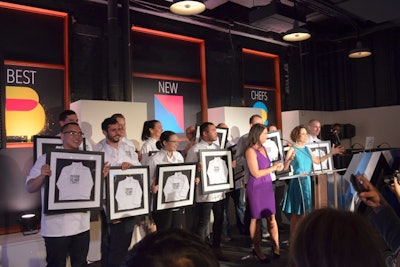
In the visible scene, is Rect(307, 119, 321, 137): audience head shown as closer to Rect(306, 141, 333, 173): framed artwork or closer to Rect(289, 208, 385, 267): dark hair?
Rect(306, 141, 333, 173): framed artwork

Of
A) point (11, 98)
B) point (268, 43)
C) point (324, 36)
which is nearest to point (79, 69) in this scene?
point (11, 98)

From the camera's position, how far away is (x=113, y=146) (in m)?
3.10

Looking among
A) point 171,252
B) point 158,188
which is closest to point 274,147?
point 158,188

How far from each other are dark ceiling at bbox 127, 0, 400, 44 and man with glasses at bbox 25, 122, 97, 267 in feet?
12.4

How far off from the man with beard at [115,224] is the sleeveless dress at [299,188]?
1747 millimetres

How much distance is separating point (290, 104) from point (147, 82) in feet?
11.8

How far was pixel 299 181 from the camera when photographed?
12.5 ft

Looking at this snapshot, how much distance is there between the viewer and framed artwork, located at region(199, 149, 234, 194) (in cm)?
355

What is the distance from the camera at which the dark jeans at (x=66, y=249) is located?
7.62ft

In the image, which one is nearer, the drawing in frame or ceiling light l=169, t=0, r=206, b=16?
the drawing in frame

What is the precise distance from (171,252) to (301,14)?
590cm

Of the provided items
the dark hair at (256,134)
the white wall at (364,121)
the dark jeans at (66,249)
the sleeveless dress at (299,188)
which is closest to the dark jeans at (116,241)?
the dark jeans at (66,249)

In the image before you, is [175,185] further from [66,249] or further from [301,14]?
[301,14]

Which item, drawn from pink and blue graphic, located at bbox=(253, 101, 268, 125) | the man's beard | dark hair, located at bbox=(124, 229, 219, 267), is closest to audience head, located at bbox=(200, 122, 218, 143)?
the man's beard
